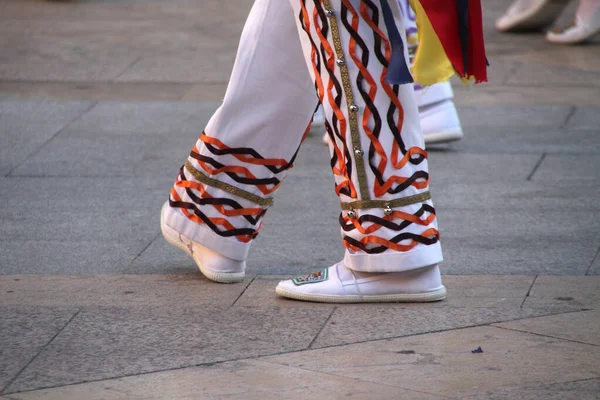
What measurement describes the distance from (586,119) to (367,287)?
10.3ft

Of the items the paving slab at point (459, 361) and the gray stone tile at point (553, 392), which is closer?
the gray stone tile at point (553, 392)

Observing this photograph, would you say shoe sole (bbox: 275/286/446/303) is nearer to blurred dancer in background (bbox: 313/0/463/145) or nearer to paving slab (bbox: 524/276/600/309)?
paving slab (bbox: 524/276/600/309)

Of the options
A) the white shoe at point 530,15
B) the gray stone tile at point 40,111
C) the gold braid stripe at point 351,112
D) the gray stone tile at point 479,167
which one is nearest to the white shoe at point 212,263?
the gold braid stripe at point 351,112

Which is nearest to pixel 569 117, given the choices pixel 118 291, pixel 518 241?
pixel 518 241

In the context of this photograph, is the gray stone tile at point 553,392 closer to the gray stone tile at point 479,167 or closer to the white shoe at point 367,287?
the white shoe at point 367,287

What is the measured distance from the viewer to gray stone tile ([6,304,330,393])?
118 inches

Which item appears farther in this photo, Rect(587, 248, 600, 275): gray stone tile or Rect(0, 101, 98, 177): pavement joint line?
Rect(0, 101, 98, 177): pavement joint line

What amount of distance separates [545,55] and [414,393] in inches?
234

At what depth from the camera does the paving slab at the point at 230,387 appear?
2.80 m

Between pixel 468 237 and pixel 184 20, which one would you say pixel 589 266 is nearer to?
pixel 468 237

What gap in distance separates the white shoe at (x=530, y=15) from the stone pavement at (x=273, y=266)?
170 centimetres

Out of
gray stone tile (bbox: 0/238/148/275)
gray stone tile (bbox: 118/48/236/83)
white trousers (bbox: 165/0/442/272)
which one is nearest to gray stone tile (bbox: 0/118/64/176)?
gray stone tile (bbox: 0/238/148/275)

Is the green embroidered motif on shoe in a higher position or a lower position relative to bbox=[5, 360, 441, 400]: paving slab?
lower

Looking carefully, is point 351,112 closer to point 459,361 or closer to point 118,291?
point 459,361
